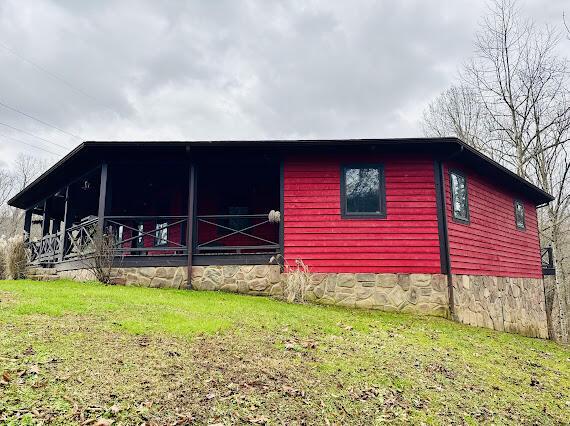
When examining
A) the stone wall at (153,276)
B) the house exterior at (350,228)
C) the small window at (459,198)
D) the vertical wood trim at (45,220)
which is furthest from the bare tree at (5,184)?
the small window at (459,198)

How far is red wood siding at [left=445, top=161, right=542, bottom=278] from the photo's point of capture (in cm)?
1039

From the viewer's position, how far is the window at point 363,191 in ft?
32.8

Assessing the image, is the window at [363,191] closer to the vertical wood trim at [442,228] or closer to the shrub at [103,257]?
the vertical wood trim at [442,228]

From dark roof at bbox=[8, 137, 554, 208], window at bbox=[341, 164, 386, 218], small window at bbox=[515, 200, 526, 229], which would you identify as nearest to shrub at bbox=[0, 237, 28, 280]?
dark roof at bbox=[8, 137, 554, 208]

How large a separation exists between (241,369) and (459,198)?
8595 mm

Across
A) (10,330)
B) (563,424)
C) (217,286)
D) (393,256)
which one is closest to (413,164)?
(393,256)

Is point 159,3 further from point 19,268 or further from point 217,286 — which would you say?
point 217,286

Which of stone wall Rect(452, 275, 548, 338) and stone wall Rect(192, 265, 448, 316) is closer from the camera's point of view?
stone wall Rect(192, 265, 448, 316)

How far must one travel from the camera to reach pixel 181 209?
1368 cm

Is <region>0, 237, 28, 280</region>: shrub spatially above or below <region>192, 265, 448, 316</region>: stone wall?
above

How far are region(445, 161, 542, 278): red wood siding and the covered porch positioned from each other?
473 cm

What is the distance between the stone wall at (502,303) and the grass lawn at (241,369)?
2584 mm

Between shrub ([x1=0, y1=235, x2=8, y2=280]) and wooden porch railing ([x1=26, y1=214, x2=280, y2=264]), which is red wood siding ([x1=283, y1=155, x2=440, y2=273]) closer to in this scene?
wooden porch railing ([x1=26, y1=214, x2=280, y2=264])

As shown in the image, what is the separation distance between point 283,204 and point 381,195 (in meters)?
2.44
